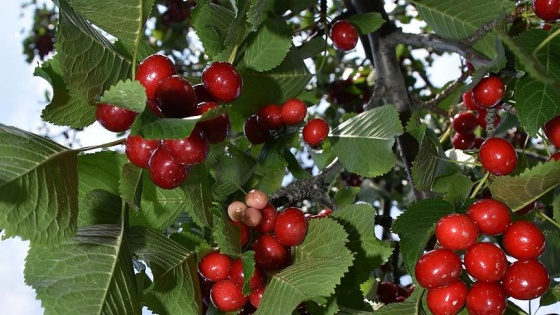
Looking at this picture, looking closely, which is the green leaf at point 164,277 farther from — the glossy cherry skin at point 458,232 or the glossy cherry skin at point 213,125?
the glossy cherry skin at point 458,232

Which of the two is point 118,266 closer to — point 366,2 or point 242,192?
point 242,192

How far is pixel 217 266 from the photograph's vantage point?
39.2 inches

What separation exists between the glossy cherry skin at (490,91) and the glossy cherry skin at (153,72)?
2.05ft

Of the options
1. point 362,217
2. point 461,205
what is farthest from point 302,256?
point 461,205

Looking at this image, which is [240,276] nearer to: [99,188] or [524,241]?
[99,188]

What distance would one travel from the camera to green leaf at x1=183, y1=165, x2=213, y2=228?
1.01 meters

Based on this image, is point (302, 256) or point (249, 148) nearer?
point (302, 256)

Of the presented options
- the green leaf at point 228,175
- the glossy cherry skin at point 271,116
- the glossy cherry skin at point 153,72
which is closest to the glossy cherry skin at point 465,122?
the glossy cherry skin at point 271,116

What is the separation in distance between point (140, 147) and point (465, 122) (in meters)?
1.22

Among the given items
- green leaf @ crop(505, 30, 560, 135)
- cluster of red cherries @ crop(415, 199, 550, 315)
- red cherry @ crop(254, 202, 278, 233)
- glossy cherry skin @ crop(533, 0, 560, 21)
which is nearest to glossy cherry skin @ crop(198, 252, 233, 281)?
red cherry @ crop(254, 202, 278, 233)

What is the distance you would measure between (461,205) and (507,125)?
36.0 inches

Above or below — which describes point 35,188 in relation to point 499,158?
above

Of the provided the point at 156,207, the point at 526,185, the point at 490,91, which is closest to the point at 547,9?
the point at 490,91

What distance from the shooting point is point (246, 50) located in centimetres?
119
